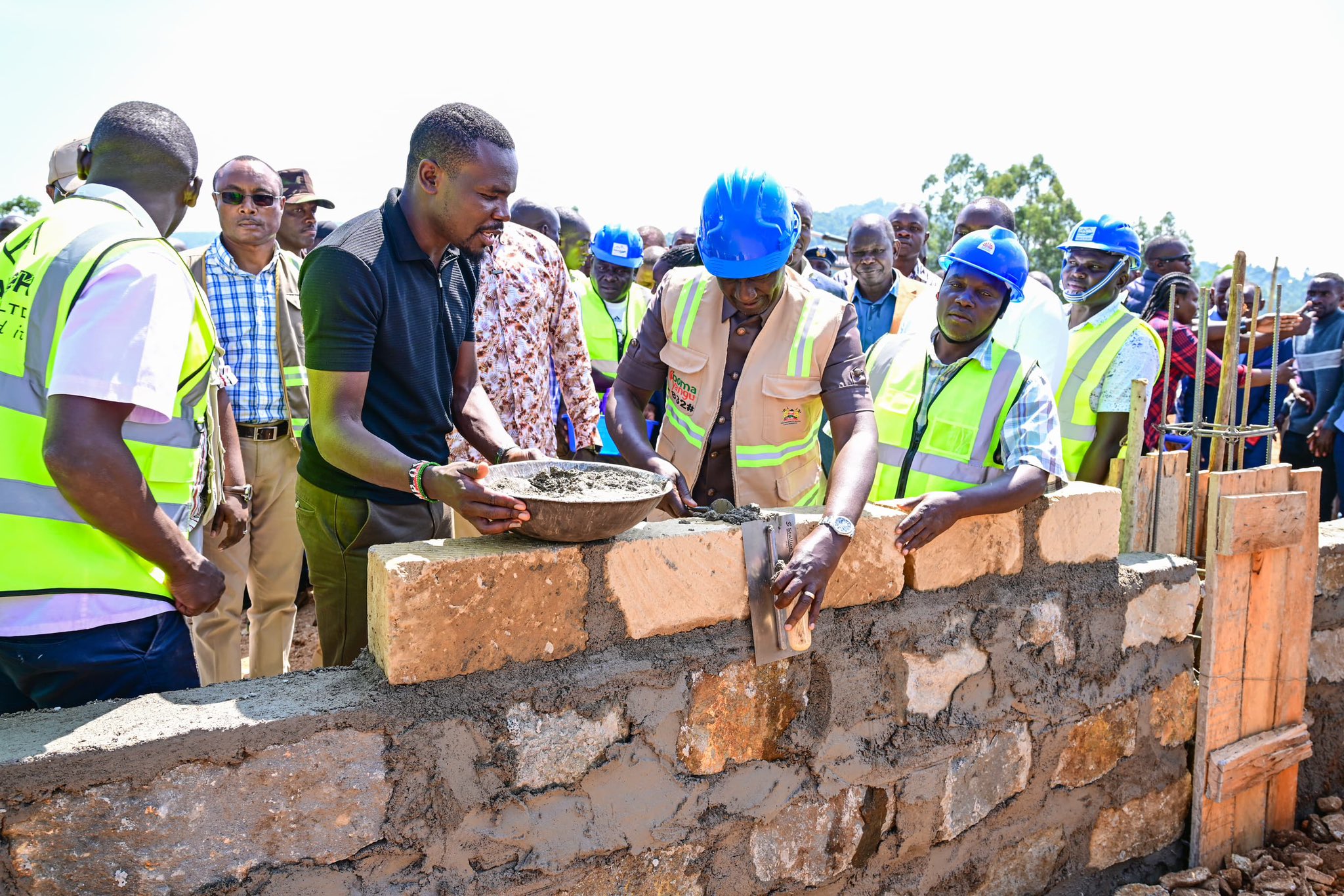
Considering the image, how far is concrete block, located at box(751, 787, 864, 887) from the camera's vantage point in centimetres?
254

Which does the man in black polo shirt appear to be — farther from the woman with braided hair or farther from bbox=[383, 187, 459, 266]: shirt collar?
the woman with braided hair

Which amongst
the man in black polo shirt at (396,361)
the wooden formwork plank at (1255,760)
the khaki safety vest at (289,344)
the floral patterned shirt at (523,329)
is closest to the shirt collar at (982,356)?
the man in black polo shirt at (396,361)

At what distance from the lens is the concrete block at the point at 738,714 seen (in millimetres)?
2410

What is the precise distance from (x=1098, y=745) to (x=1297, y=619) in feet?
3.55

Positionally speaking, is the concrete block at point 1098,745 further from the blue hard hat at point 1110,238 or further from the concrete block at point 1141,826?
the blue hard hat at point 1110,238

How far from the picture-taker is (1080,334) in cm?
429

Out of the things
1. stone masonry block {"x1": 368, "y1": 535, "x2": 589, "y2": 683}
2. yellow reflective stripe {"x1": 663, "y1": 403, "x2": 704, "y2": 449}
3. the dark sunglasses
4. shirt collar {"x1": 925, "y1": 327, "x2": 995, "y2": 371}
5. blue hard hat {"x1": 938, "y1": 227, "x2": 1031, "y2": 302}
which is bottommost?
stone masonry block {"x1": 368, "y1": 535, "x2": 589, "y2": 683}

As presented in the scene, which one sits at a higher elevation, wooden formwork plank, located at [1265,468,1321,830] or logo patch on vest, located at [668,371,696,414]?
logo patch on vest, located at [668,371,696,414]

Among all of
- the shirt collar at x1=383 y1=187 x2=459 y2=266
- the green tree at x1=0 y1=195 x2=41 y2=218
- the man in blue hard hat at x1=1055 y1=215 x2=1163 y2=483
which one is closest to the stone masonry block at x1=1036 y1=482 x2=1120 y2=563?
the man in blue hard hat at x1=1055 y1=215 x2=1163 y2=483

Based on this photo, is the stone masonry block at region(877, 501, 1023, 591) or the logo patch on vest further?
the logo patch on vest

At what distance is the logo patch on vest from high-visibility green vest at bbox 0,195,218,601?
4.98ft

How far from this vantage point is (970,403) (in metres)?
3.13

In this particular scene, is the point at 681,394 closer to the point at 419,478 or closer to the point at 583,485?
the point at 583,485

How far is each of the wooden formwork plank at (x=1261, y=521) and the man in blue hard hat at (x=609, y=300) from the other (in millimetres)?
3433
